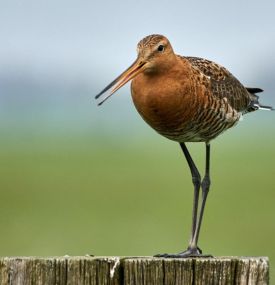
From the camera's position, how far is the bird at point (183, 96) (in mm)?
10516

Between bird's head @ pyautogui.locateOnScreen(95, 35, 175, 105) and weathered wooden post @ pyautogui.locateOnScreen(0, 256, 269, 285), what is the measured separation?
268 cm

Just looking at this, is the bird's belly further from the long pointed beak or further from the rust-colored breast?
the long pointed beak

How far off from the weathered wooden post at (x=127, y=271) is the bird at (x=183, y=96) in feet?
7.87

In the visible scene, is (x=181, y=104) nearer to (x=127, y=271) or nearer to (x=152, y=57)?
(x=152, y=57)

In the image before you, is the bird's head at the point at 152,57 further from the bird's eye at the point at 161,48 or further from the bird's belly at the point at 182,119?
the bird's belly at the point at 182,119

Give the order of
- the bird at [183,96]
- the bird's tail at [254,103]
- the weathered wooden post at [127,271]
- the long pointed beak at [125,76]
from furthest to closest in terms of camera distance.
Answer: the bird's tail at [254,103] → the bird at [183,96] → the long pointed beak at [125,76] → the weathered wooden post at [127,271]

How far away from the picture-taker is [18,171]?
3450 centimetres

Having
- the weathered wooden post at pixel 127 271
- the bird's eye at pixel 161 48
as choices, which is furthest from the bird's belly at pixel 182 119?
the weathered wooden post at pixel 127 271

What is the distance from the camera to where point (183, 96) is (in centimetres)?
1100

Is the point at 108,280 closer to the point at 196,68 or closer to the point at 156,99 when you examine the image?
the point at 156,99

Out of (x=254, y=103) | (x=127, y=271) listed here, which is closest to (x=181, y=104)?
(x=254, y=103)

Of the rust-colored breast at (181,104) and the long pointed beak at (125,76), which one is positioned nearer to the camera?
the long pointed beak at (125,76)

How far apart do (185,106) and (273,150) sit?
3177 centimetres

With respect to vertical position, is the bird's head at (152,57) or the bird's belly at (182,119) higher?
the bird's head at (152,57)
